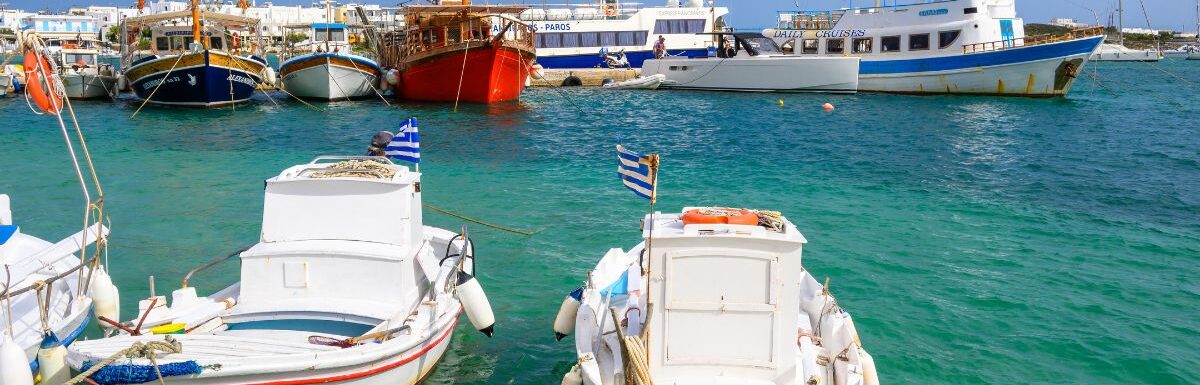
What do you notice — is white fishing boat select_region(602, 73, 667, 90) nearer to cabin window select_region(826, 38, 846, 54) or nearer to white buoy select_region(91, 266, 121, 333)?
cabin window select_region(826, 38, 846, 54)

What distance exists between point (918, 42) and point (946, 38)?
130 centimetres

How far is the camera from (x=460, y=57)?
3772cm

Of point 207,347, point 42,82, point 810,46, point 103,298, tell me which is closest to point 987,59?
point 810,46

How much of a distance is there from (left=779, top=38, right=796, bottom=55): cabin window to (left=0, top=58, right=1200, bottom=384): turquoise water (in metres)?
10.5

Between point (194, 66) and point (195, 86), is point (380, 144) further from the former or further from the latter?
point (195, 86)

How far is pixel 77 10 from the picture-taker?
17175cm

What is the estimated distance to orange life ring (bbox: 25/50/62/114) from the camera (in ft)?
27.5

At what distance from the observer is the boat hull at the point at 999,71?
39.9m

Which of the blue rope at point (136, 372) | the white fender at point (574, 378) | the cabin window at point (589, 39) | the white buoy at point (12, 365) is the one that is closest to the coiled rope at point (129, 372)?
the blue rope at point (136, 372)

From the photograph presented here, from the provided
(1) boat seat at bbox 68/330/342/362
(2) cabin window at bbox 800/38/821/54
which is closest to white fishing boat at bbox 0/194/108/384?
(1) boat seat at bbox 68/330/342/362

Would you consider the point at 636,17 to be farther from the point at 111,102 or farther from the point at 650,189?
the point at 650,189

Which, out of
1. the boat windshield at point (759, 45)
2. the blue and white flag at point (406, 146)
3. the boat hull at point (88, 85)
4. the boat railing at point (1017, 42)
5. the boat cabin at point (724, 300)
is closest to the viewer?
the boat cabin at point (724, 300)

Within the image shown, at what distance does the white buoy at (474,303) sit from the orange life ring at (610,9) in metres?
49.2

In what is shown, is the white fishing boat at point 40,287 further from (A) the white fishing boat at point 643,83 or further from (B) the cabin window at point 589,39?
(B) the cabin window at point 589,39
